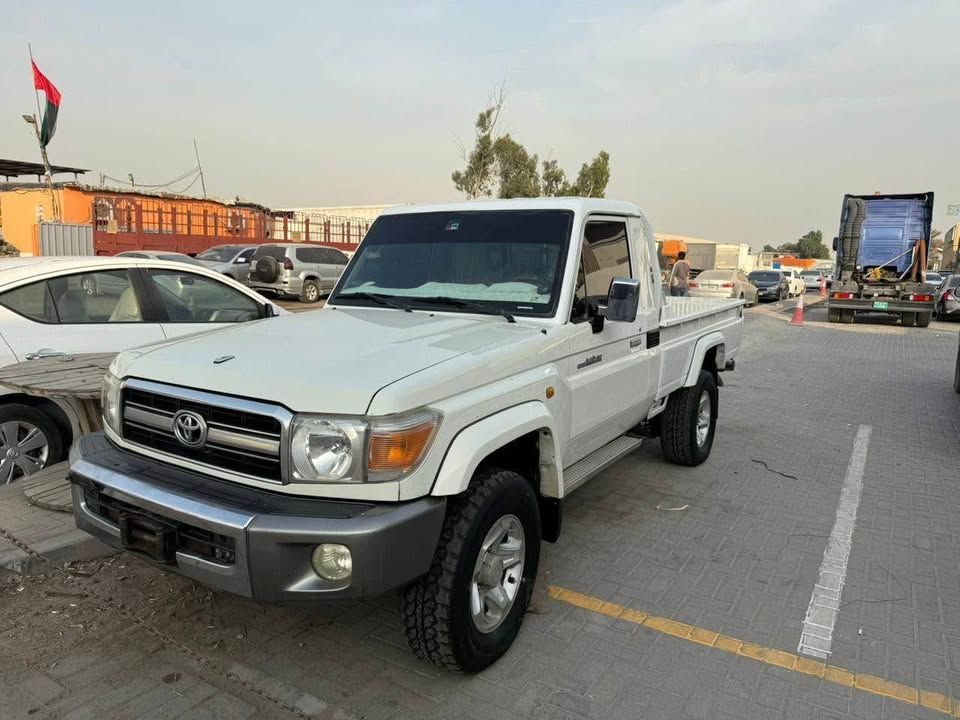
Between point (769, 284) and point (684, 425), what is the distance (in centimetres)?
2756

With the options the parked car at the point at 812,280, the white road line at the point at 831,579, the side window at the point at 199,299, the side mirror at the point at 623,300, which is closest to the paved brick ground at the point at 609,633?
the white road line at the point at 831,579

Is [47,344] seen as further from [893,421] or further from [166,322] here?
[893,421]

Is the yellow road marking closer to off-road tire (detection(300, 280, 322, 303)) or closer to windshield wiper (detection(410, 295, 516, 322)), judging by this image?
windshield wiper (detection(410, 295, 516, 322))

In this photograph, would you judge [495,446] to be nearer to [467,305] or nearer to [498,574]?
[498,574]

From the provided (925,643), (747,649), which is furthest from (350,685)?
(925,643)

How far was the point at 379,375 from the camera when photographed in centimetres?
250

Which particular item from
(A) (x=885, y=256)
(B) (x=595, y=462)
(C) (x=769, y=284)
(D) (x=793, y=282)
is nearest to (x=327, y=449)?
(B) (x=595, y=462)

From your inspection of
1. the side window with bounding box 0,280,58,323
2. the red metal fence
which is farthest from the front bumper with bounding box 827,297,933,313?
the side window with bounding box 0,280,58,323

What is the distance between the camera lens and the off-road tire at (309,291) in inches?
802

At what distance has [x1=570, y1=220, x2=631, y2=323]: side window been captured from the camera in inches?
146

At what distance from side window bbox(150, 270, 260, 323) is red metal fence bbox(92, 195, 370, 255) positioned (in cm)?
2038

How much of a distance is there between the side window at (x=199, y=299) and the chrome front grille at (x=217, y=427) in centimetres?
274

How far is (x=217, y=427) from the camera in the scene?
2.57m

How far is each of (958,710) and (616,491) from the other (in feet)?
8.69
